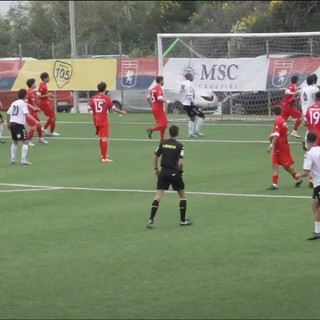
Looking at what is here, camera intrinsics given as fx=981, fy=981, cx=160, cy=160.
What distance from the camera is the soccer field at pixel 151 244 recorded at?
A: 11.2 meters

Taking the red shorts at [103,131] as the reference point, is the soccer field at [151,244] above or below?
below

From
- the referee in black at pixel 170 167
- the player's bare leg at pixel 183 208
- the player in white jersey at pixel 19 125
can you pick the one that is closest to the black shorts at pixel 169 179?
the referee in black at pixel 170 167

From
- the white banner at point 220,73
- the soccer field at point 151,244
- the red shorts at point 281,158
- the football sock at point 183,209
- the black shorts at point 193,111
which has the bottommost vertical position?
the soccer field at point 151,244

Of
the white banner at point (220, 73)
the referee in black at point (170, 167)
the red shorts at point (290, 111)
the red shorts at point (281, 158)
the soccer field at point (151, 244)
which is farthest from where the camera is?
the white banner at point (220, 73)

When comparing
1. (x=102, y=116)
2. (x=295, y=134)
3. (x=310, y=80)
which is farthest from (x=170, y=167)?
(x=295, y=134)

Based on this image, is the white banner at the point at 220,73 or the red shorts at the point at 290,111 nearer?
the red shorts at the point at 290,111

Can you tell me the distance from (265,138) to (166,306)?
18.7m

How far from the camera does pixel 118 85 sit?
128ft

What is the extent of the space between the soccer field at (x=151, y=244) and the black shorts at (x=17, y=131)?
0.77 meters

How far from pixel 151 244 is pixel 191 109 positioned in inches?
600

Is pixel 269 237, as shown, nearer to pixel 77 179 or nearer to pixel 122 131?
pixel 77 179

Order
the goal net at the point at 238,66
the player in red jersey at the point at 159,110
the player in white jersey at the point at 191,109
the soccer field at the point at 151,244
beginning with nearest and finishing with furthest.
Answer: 1. the soccer field at the point at 151,244
2. the player in red jersey at the point at 159,110
3. the player in white jersey at the point at 191,109
4. the goal net at the point at 238,66

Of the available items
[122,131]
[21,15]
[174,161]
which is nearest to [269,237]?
[174,161]

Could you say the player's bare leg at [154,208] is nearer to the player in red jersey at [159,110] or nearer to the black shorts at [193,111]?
the player in red jersey at [159,110]
